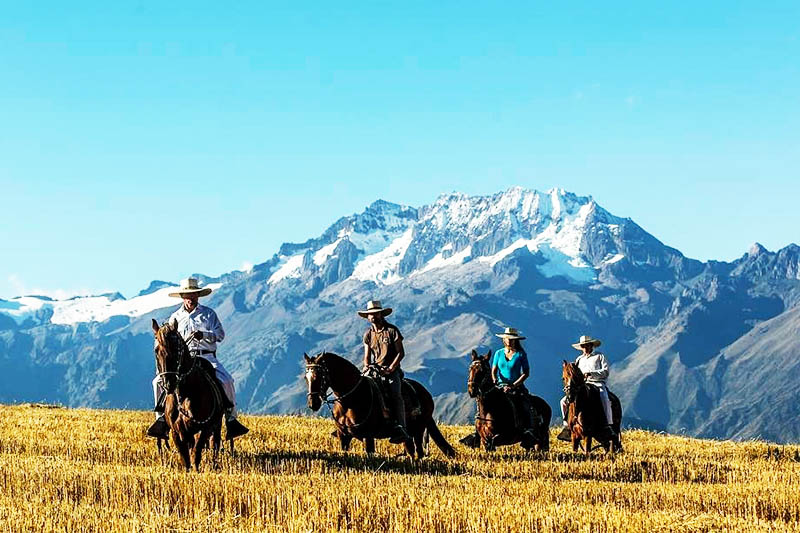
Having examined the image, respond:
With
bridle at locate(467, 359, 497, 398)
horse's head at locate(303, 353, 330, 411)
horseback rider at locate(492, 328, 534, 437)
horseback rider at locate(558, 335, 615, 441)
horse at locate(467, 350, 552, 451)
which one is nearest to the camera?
horse's head at locate(303, 353, 330, 411)

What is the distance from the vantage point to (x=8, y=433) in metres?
24.0

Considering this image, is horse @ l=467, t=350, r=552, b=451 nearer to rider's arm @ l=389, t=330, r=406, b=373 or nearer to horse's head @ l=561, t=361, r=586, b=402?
horse's head @ l=561, t=361, r=586, b=402

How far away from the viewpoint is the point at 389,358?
2170 centimetres

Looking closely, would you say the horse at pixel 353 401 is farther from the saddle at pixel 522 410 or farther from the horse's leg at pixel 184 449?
the saddle at pixel 522 410

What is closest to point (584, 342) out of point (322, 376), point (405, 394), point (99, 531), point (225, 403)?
point (405, 394)

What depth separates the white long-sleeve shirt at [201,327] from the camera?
1919cm

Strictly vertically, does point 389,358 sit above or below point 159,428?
above

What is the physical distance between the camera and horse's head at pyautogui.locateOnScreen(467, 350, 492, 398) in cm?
2402

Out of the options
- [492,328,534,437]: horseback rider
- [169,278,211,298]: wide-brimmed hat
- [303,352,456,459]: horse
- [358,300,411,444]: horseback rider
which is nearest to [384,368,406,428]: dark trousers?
[358,300,411,444]: horseback rider

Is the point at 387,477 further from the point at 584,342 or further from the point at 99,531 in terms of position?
the point at 584,342

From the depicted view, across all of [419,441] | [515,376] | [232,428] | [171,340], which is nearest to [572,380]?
[515,376]

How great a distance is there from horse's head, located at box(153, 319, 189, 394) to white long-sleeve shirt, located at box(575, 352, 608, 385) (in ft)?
37.2

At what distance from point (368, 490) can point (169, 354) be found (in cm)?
509

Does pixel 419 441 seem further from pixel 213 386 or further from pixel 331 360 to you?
pixel 213 386
